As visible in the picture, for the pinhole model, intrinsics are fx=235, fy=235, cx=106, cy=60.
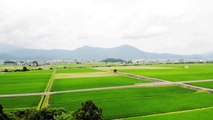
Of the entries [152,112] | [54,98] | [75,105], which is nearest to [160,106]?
[152,112]

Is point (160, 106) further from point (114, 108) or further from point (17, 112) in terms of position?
point (17, 112)

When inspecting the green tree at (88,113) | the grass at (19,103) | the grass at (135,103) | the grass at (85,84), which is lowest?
the grass at (19,103)

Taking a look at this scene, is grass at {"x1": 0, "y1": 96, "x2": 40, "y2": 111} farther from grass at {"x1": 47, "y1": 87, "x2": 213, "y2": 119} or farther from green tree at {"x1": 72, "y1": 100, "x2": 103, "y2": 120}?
green tree at {"x1": 72, "y1": 100, "x2": 103, "y2": 120}

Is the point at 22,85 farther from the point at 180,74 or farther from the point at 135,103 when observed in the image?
the point at 180,74

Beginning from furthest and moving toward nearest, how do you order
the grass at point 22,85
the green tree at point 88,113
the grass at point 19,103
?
the grass at point 22,85 → the grass at point 19,103 → the green tree at point 88,113

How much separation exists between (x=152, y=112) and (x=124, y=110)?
320 cm

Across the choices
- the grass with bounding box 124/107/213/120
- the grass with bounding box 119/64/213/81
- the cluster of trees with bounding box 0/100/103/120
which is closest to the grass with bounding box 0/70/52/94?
the cluster of trees with bounding box 0/100/103/120

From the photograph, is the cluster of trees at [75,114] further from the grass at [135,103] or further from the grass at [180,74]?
the grass at [180,74]

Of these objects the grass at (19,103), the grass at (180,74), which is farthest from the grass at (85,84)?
the grass at (180,74)

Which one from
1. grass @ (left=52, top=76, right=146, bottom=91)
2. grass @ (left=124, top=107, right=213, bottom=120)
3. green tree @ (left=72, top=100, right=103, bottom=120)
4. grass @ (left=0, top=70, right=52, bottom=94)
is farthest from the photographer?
grass @ (left=52, top=76, right=146, bottom=91)

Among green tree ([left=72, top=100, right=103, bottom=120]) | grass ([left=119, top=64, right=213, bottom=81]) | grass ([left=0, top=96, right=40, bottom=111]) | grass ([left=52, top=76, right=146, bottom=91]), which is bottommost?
grass ([left=0, top=96, right=40, bottom=111])

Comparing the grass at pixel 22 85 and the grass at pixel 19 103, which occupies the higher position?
the grass at pixel 22 85

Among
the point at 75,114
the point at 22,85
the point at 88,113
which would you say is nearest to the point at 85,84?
the point at 22,85

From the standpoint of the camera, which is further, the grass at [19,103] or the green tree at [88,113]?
the grass at [19,103]
